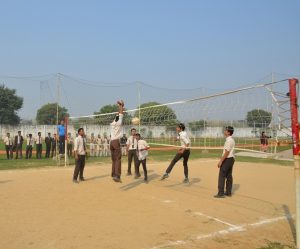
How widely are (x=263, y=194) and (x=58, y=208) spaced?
5.72m

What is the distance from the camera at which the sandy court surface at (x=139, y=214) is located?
6.11m

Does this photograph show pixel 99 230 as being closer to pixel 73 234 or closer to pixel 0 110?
pixel 73 234

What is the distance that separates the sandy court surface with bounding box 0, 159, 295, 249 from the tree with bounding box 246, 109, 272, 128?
6.64m

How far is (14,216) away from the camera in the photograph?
7426 millimetres

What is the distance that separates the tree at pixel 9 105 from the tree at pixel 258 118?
54.7 m

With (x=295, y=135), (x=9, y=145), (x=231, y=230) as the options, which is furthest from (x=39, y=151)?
(x=295, y=135)

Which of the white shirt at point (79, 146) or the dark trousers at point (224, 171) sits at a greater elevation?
the white shirt at point (79, 146)

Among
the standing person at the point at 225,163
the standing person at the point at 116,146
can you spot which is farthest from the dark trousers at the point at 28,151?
the standing person at the point at 225,163

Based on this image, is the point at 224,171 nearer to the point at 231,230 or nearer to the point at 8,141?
the point at 231,230

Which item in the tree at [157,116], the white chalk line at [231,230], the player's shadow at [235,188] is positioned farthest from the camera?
the tree at [157,116]

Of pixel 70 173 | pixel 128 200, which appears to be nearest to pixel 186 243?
pixel 128 200

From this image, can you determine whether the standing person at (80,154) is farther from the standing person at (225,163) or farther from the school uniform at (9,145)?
the school uniform at (9,145)

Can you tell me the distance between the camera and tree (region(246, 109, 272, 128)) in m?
18.9

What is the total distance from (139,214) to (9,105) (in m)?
66.7
